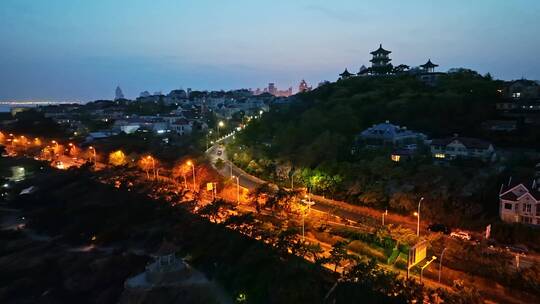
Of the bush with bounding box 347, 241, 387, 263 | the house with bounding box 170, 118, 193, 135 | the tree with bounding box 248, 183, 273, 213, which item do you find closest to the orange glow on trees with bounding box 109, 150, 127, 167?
the house with bounding box 170, 118, 193, 135

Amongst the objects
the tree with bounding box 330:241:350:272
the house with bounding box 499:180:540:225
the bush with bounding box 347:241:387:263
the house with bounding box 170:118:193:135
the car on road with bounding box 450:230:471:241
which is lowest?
the bush with bounding box 347:241:387:263

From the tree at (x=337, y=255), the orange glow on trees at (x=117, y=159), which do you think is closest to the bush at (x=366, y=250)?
the tree at (x=337, y=255)

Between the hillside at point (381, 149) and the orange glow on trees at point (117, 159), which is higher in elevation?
the hillside at point (381, 149)

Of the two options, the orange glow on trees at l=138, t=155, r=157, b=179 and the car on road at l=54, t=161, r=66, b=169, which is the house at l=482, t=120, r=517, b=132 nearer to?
the orange glow on trees at l=138, t=155, r=157, b=179

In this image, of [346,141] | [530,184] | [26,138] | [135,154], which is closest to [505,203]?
[530,184]

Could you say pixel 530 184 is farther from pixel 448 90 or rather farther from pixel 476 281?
pixel 448 90

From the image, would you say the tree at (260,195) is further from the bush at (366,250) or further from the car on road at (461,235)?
the car on road at (461,235)

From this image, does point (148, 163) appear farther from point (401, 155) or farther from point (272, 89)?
point (272, 89)
